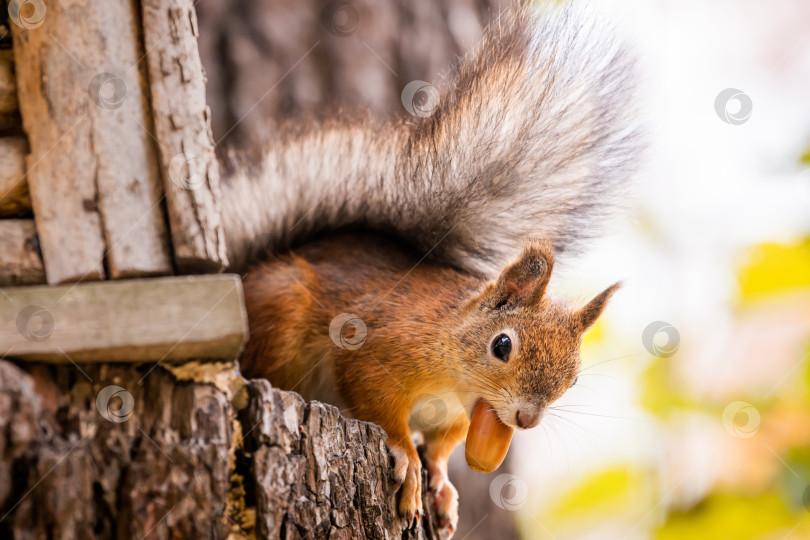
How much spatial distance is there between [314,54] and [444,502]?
1.26 meters

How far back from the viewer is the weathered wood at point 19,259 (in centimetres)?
100

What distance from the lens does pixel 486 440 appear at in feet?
4.48

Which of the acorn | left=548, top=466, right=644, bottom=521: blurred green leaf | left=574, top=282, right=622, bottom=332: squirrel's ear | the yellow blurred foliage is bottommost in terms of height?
left=548, top=466, right=644, bottom=521: blurred green leaf

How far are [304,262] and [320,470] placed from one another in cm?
51

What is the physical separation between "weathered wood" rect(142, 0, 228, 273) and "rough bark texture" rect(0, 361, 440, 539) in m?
0.18

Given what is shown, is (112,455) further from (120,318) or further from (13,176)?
(13,176)

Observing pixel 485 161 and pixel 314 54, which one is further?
pixel 314 54

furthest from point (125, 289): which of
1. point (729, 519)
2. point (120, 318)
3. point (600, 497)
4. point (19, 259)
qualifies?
point (600, 497)

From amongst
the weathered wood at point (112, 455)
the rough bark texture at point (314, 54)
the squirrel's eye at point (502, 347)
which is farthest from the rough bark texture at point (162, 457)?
the rough bark texture at point (314, 54)

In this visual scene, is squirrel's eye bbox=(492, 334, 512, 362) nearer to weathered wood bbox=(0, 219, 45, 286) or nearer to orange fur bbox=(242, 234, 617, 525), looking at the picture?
orange fur bbox=(242, 234, 617, 525)

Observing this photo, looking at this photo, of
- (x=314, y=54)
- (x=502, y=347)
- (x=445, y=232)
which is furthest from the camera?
(x=314, y=54)

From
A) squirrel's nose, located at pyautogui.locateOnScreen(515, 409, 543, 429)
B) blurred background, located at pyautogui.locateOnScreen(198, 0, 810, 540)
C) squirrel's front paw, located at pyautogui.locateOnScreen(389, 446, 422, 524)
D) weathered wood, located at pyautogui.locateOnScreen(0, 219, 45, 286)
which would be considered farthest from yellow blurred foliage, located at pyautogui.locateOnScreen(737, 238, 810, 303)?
weathered wood, located at pyautogui.locateOnScreen(0, 219, 45, 286)

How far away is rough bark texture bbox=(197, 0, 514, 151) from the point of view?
1.98m

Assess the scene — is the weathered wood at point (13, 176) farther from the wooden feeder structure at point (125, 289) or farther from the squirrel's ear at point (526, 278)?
the squirrel's ear at point (526, 278)
